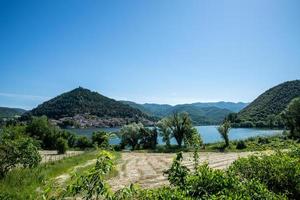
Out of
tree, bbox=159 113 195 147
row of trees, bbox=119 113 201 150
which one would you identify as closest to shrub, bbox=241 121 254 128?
row of trees, bbox=119 113 201 150

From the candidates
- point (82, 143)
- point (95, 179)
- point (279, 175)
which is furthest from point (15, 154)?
point (82, 143)

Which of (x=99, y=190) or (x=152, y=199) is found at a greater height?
(x=99, y=190)

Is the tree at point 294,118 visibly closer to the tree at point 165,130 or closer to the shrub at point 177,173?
the tree at point 165,130

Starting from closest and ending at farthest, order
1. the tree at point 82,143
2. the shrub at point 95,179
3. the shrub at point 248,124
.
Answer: the shrub at point 95,179
the tree at point 82,143
the shrub at point 248,124

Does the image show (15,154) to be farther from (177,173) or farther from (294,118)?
(294,118)

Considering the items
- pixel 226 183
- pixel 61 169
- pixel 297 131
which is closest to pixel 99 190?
pixel 226 183

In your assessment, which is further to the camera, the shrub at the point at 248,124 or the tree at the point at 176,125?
the shrub at the point at 248,124

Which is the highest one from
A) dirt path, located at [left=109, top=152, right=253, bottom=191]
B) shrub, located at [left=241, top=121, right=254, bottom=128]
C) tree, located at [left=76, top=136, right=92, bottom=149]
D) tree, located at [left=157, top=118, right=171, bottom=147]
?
shrub, located at [left=241, top=121, right=254, bottom=128]

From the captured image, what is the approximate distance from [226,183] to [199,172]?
636 mm

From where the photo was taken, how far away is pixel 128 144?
80938 mm

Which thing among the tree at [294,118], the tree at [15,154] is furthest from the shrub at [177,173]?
the tree at [294,118]

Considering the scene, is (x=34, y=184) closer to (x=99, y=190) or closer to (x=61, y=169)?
(x=61, y=169)

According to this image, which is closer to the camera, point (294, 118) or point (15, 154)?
point (15, 154)

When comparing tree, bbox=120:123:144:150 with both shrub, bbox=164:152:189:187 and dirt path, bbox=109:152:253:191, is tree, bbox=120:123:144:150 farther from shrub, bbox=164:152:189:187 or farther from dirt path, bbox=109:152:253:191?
shrub, bbox=164:152:189:187
